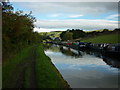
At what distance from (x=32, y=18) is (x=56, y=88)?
3238 cm

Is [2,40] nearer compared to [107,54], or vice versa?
[2,40]

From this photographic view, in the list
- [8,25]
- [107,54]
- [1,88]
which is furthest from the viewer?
[107,54]

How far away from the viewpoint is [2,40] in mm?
15109

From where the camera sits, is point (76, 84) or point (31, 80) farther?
point (76, 84)

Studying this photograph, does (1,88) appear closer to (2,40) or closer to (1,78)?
(1,78)

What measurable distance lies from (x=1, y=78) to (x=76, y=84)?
643 cm

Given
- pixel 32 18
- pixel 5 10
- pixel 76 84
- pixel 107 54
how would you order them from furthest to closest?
pixel 32 18
pixel 107 54
pixel 5 10
pixel 76 84

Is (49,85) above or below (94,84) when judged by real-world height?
above

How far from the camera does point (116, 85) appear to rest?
1455 centimetres

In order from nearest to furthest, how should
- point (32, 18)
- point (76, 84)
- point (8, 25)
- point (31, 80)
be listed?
point (31, 80) < point (76, 84) < point (8, 25) < point (32, 18)

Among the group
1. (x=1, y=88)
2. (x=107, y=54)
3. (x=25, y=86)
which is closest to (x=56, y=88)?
(x=25, y=86)

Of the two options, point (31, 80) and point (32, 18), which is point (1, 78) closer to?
point (31, 80)

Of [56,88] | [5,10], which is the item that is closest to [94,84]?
[56,88]

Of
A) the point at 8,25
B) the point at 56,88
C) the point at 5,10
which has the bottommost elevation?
the point at 56,88
